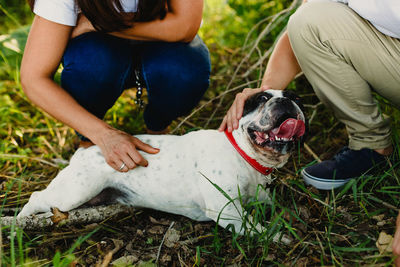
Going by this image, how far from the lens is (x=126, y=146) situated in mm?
1760

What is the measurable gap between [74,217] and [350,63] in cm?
171

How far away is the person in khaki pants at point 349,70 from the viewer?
5.77ft

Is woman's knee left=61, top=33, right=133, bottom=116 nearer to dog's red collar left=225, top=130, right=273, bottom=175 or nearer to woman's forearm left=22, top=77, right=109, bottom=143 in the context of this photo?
woman's forearm left=22, top=77, right=109, bottom=143

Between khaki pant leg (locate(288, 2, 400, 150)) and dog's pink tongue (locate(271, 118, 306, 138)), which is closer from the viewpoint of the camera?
dog's pink tongue (locate(271, 118, 306, 138))

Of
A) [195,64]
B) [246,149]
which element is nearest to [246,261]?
[246,149]

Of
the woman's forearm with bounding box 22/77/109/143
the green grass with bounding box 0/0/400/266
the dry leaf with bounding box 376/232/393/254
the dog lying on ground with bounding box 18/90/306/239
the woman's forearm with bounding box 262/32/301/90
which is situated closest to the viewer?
the dry leaf with bounding box 376/232/393/254

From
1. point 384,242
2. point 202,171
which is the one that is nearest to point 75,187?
point 202,171

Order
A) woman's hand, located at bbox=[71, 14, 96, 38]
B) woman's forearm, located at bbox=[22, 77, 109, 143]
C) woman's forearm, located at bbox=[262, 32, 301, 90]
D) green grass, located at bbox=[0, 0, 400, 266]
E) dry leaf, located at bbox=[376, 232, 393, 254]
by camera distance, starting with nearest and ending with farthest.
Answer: dry leaf, located at bbox=[376, 232, 393, 254] → green grass, located at bbox=[0, 0, 400, 266] → woman's forearm, located at bbox=[22, 77, 109, 143] → woman's hand, located at bbox=[71, 14, 96, 38] → woman's forearm, located at bbox=[262, 32, 301, 90]

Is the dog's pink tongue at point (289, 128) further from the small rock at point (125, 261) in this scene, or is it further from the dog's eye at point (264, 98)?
the small rock at point (125, 261)

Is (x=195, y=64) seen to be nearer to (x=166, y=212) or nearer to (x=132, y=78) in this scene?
(x=132, y=78)

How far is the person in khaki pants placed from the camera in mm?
1759

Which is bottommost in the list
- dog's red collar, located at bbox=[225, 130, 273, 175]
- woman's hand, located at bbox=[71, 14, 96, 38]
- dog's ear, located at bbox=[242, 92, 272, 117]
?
dog's red collar, located at bbox=[225, 130, 273, 175]

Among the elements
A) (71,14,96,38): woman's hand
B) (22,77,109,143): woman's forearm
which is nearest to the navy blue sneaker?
(22,77,109,143): woman's forearm

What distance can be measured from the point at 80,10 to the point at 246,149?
3.77ft
